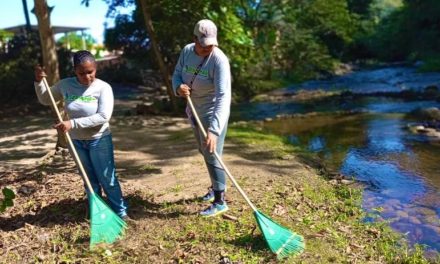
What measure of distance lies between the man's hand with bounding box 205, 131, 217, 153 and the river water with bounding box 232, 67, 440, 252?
230cm

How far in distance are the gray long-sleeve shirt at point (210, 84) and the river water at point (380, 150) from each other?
7.66 feet

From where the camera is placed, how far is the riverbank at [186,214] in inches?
162

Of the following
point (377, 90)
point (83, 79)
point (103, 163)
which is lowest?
point (377, 90)

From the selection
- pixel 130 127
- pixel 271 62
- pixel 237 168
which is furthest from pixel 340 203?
pixel 271 62

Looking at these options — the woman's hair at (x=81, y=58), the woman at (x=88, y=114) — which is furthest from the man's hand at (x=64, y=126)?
the woman's hair at (x=81, y=58)

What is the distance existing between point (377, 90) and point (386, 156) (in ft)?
39.3

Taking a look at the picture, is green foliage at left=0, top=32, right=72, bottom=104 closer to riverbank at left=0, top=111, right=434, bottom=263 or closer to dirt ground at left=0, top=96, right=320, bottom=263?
dirt ground at left=0, top=96, right=320, bottom=263

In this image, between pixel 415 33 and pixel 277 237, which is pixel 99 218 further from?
pixel 415 33

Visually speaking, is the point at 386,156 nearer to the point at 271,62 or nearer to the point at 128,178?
the point at 128,178

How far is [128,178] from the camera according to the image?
633cm

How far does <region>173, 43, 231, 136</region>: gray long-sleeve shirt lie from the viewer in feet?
13.7

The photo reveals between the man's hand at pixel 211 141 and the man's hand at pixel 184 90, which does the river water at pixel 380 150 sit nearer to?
the man's hand at pixel 211 141

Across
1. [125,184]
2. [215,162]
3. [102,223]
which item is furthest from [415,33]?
[102,223]

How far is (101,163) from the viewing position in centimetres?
432
